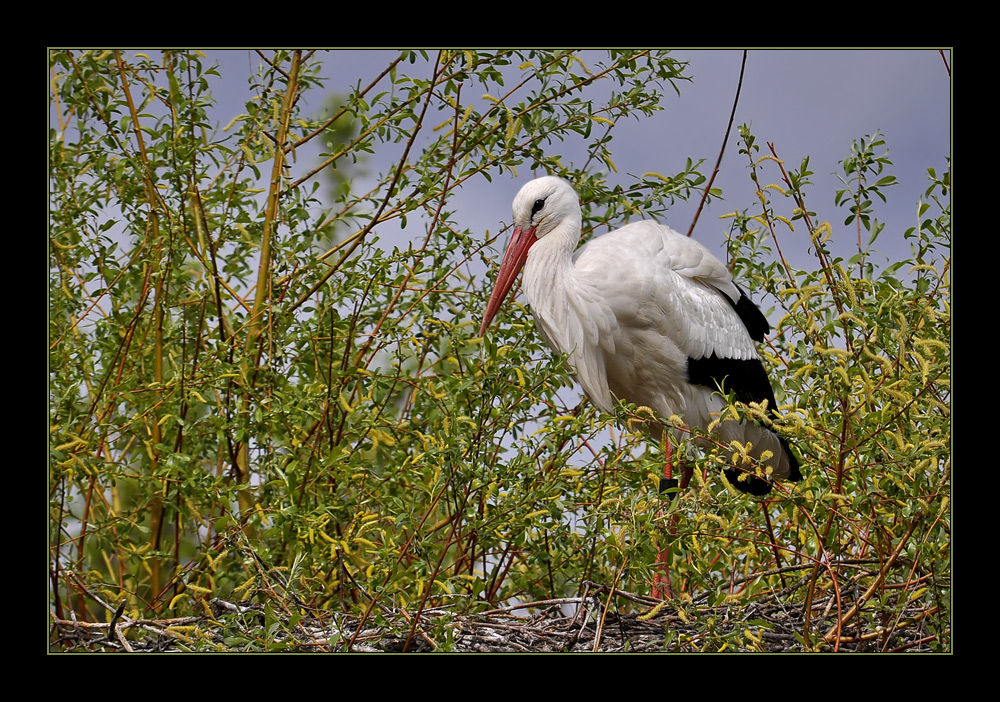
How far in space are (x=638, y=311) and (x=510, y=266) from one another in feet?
1.13

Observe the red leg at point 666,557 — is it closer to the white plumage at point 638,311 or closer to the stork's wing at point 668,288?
the white plumage at point 638,311

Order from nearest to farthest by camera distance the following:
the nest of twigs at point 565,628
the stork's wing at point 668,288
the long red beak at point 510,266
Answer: the nest of twigs at point 565,628, the long red beak at point 510,266, the stork's wing at point 668,288

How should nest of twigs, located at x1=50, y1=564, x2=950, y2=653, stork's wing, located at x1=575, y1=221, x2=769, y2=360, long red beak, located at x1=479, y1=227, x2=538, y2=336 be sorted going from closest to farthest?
nest of twigs, located at x1=50, y1=564, x2=950, y2=653, long red beak, located at x1=479, y1=227, x2=538, y2=336, stork's wing, located at x1=575, y1=221, x2=769, y2=360

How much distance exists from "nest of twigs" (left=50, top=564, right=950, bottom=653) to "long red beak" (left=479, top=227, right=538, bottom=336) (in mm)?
A: 705

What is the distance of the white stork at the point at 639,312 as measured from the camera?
2.60 metres

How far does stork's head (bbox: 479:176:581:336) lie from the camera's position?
258 centimetres

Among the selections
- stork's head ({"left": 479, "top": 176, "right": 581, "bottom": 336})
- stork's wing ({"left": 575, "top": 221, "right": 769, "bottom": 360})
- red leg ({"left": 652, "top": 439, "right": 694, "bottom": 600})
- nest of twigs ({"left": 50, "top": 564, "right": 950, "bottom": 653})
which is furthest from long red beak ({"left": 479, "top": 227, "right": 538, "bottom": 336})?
nest of twigs ({"left": 50, "top": 564, "right": 950, "bottom": 653})

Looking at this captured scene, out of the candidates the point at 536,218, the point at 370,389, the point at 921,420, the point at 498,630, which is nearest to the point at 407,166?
the point at 536,218

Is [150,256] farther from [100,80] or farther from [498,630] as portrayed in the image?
[498,630]

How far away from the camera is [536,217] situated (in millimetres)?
2613

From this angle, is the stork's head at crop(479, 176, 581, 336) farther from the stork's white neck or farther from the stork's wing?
the stork's wing

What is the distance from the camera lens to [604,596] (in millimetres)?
2145

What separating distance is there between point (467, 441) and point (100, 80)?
129 centimetres

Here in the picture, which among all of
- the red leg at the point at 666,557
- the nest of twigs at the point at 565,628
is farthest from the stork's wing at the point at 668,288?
the nest of twigs at the point at 565,628
